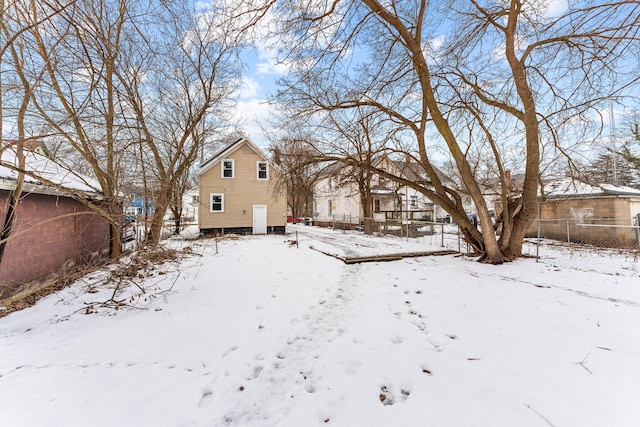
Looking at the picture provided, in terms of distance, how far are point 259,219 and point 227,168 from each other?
4119mm

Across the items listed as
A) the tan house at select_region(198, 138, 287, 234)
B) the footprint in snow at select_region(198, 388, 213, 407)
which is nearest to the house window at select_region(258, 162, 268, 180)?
the tan house at select_region(198, 138, 287, 234)

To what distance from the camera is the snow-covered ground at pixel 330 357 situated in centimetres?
202

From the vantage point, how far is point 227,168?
17.4 meters

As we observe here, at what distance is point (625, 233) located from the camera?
13.1m

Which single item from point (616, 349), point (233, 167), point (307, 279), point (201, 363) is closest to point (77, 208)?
point (307, 279)

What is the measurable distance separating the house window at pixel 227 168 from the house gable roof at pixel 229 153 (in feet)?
1.16

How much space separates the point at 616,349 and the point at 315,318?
350 cm

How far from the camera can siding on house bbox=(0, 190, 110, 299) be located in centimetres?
517

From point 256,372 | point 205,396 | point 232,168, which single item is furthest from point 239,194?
point 205,396

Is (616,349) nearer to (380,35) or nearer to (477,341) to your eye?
(477,341)

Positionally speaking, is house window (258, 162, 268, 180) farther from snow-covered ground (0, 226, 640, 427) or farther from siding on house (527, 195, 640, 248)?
siding on house (527, 195, 640, 248)

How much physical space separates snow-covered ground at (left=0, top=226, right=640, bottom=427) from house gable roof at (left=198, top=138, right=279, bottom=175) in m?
12.6

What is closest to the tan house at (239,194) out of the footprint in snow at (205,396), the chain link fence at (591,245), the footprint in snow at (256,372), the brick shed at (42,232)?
the brick shed at (42,232)

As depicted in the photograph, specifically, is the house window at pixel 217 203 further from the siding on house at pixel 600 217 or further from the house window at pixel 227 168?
the siding on house at pixel 600 217
